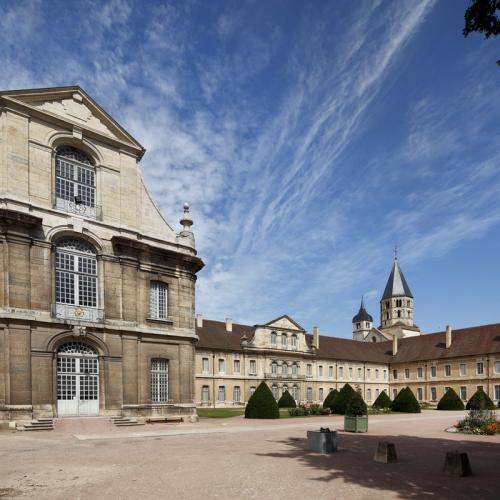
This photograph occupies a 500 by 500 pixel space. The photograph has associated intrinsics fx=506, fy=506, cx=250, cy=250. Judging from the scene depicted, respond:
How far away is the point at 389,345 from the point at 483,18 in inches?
2409

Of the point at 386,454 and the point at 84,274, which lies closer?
the point at 386,454

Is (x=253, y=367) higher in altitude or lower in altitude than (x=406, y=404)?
higher

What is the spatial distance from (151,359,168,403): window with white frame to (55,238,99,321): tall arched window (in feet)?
12.4

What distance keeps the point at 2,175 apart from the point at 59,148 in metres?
2.92

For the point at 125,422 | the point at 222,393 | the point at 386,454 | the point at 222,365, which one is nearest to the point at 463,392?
the point at 222,393

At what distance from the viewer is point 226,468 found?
33.2 feet

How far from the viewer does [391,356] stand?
63.4 meters

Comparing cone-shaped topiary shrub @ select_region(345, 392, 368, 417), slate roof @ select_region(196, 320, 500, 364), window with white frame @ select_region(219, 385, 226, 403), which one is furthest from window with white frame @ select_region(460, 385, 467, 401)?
cone-shaped topiary shrub @ select_region(345, 392, 368, 417)

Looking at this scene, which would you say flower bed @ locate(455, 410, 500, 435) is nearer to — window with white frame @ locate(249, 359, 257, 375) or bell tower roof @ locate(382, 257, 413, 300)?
window with white frame @ locate(249, 359, 257, 375)

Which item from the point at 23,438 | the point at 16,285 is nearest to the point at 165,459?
the point at 23,438

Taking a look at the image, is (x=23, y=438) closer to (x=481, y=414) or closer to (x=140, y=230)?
(x=140, y=230)

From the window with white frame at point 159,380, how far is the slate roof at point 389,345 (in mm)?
21907

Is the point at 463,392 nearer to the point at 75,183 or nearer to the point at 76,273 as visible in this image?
the point at 76,273

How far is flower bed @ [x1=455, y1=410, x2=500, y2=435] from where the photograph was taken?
701 inches
